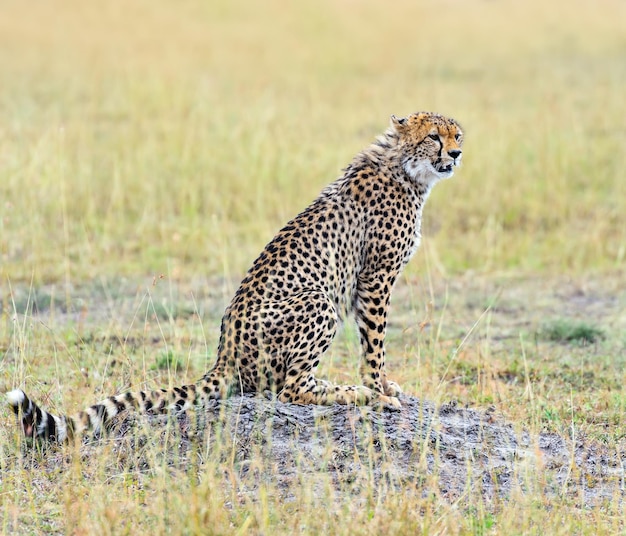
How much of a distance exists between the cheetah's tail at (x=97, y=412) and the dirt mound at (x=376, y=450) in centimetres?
6

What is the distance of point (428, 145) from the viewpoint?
462cm

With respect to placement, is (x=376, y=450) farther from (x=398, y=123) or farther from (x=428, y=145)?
(x=398, y=123)

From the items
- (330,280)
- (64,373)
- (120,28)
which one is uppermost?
(120,28)

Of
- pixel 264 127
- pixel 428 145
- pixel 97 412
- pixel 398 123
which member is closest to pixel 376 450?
pixel 97 412

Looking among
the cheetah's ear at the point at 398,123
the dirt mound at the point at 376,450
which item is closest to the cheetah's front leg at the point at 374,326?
the dirt mound at the point at 376,450

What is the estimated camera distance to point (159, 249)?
7.95 meters

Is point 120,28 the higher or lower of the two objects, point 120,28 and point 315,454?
the higher

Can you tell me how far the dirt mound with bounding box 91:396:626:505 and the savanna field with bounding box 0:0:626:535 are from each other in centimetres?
3

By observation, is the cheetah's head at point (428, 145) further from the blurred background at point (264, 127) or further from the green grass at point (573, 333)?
the blurred background at point (264, 127)

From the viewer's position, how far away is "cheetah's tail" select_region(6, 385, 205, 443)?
12.0 feet

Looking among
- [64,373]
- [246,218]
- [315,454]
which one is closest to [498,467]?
[315,454]

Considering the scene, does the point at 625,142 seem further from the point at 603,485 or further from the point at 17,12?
the point at 17,12

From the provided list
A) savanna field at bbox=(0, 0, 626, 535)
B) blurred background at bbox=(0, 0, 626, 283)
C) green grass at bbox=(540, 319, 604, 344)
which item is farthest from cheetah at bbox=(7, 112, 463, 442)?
blurred background at bbox=(0, 0, 626, 283)

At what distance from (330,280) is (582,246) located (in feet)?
14.4
